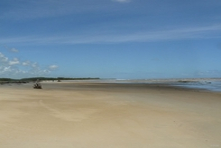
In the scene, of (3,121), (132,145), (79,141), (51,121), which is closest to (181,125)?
(132,145)

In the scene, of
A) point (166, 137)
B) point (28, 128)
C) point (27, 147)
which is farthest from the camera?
point (28, 128)

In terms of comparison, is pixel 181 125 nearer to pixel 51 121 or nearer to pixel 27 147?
pixel 51 121

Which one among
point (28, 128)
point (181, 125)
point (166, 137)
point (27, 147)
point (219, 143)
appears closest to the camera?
point (27, 147)

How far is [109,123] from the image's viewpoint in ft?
29.7

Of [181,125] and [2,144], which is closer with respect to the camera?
[2,144]

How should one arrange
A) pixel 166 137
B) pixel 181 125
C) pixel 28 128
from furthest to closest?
pixel 181 125 → pixel 28 128 → pixel 166 137

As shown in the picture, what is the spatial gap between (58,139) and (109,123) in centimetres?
257

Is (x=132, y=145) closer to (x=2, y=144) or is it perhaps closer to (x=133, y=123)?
(x=133, y=123)

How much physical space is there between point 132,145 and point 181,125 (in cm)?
297

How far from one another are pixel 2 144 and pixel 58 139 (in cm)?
136

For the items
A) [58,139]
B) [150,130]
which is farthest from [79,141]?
[150,130]

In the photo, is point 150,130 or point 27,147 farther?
point 150,130

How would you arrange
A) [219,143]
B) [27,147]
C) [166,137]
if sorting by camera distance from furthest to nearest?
[166,137] < [219,143] < [27,147]

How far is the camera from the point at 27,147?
6.16 m
